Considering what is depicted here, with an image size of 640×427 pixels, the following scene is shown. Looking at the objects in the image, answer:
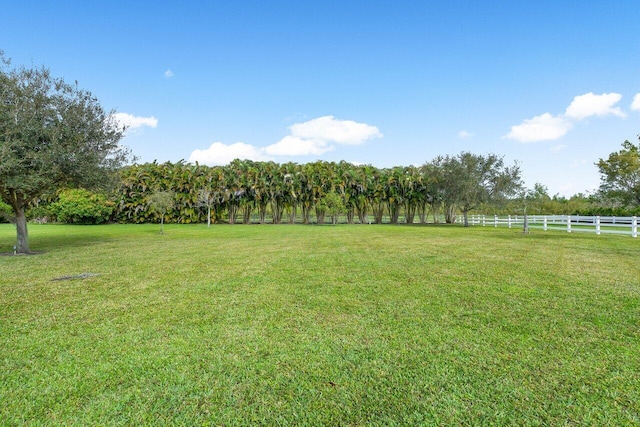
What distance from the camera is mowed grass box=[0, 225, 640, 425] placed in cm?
250

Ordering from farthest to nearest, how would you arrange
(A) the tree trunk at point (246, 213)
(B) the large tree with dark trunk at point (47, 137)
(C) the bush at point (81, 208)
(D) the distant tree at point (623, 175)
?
(A) the tree trunk at point (246, 213)
(C) the bush at point (81, 208)
(D) the distant tree at point (623, 175)
(B) the large tree with dark trunk at point (47, 137)

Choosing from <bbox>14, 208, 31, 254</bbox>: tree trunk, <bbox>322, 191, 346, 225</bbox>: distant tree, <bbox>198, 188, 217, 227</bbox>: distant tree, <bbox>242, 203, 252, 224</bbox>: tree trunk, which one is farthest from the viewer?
<bbox>242, 203, 252, 224</bbox>: tree trunk

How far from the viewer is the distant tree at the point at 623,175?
95.6 feet

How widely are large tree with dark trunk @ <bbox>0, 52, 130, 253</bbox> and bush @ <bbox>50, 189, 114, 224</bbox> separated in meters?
27.5

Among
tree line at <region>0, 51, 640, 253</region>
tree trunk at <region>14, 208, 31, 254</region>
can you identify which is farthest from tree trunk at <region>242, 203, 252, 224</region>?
tree trunk at <region>14, 208, 31, 254</region>

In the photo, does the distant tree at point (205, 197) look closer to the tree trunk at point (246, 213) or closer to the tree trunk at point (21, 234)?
→ the tree trunk at point (246, 213)

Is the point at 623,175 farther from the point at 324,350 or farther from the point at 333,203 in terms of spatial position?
the point at 324,350

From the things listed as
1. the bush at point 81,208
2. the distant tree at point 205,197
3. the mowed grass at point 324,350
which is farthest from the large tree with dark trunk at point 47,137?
the bush at point 81,208

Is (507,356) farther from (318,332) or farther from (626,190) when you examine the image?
(626,190)

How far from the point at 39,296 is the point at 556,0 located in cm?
2095

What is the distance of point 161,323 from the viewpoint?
14.5ft

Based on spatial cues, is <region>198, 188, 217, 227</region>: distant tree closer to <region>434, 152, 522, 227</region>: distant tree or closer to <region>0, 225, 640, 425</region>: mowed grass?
<region>434, 152, 522, 227</region>: distant tree

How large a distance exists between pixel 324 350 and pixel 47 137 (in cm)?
1322

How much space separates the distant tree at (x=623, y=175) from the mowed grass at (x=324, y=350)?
31710 millimetres
